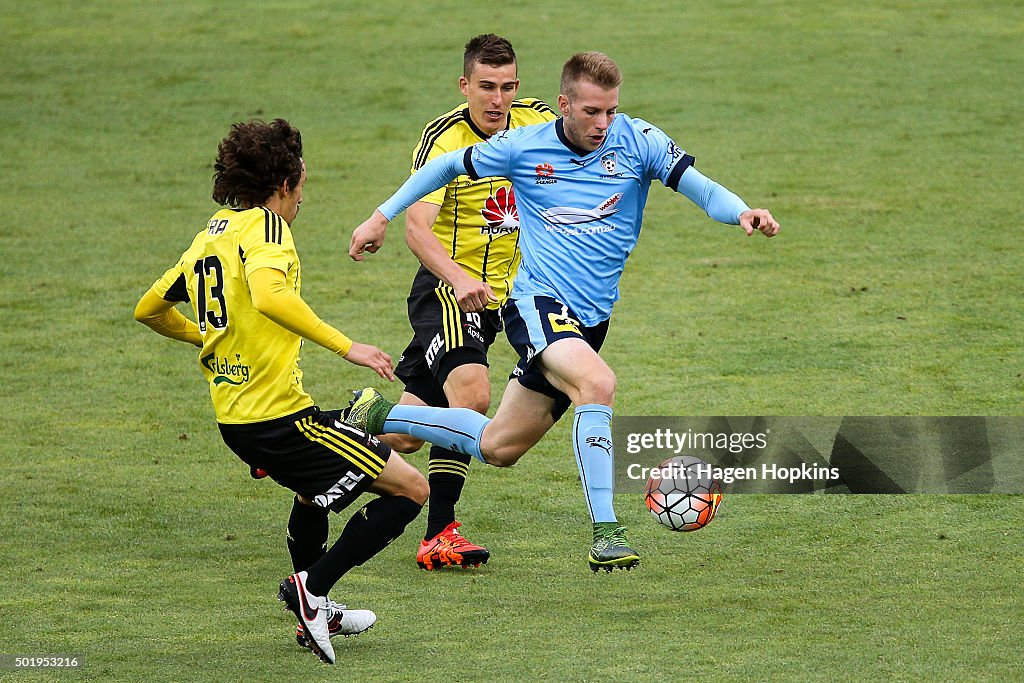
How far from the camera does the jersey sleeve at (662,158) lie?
6293 mm

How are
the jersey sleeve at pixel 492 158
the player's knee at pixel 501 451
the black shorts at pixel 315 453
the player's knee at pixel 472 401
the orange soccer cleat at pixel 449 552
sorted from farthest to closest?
the player's knee at pixel 472 401, the orange soccer cleat at pixel 449 552, the jersey sleeve at pixel 492 158, the player's knee at pixel 501 451, the black shorts at pixel 315 453

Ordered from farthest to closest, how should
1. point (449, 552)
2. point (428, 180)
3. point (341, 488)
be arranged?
1. point (449, 552)
2. point (428, 180)
3. point (341, 488)

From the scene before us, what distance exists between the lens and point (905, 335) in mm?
10383

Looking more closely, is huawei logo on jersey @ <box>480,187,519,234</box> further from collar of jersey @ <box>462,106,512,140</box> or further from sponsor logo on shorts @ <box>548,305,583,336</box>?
sponsor logo on shorts @ <box>548,305,583,336</box>

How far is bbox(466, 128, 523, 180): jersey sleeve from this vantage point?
648 centimetres

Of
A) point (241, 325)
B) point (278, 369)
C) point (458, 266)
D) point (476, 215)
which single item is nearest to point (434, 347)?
point (458, 266)

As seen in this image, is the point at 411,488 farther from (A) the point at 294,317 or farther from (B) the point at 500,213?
(B) the point at 500,213

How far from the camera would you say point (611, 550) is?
5582 mm

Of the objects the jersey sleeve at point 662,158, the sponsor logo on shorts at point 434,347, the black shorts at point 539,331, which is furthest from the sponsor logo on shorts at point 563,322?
the sponsor logo on shorts at point 434,347

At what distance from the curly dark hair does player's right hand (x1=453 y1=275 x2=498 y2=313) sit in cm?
114

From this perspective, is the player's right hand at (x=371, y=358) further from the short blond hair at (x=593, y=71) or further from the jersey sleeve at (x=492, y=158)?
the short blond hair at (x=593, y=71)

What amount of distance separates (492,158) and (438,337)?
1.10 metres

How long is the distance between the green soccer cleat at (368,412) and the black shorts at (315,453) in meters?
0.21

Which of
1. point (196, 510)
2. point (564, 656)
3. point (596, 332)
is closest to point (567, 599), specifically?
point (564, 656)
